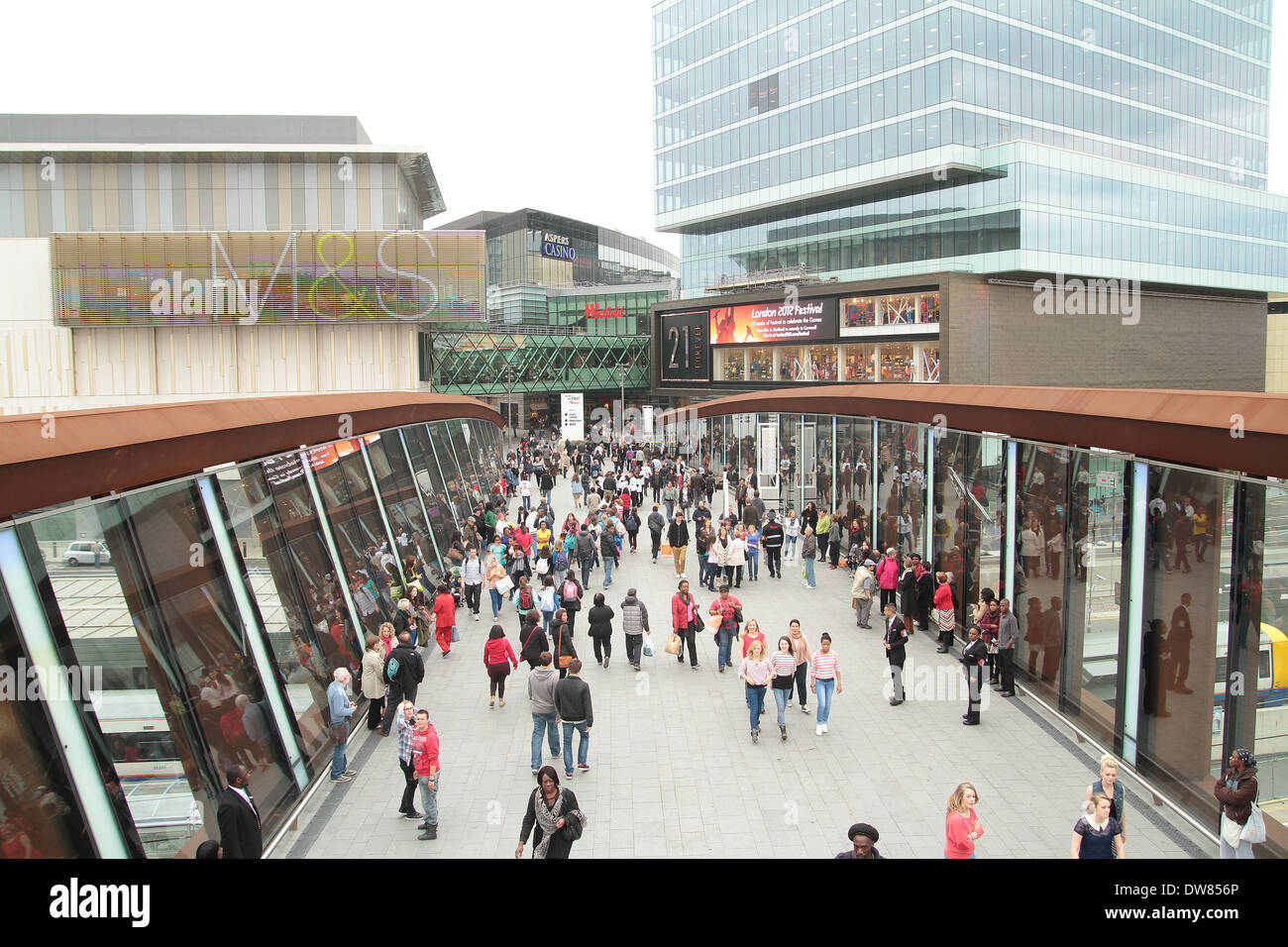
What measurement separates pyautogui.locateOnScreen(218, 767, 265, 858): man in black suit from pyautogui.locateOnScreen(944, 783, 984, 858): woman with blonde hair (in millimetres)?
4960

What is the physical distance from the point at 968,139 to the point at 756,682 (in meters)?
48.6

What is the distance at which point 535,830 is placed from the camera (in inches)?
271

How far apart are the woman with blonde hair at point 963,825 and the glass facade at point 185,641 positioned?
5.33 meters

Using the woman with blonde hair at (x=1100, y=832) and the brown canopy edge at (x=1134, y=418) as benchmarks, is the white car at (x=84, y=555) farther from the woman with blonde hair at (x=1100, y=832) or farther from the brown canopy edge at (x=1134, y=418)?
the brown canopy edge at (x=1134, y=418)

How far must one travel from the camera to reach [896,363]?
164 ft

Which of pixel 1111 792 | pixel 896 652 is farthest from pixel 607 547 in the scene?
pixel 1111 792

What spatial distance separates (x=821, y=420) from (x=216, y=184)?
41620mm

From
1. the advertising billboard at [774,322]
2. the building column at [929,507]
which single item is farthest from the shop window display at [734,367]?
the building column at [929,507]

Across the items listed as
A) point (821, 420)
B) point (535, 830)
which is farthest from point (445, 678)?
point (821, 420)

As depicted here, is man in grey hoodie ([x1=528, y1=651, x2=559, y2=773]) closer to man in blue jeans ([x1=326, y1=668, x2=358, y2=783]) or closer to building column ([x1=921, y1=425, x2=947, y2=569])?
man in blue jeans ([x1=326, y1=668, x2=358, y2=783])

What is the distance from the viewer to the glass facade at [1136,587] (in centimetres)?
707
